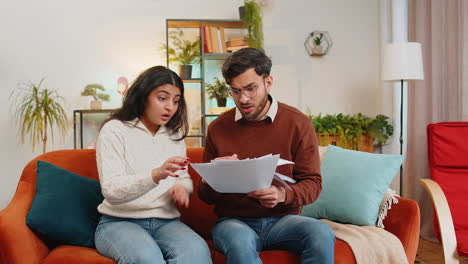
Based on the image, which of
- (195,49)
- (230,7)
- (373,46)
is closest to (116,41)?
(195,49)

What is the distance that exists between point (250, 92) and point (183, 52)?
91.9 inches

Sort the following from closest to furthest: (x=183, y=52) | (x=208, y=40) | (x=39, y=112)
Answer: (x=39, y=112) → (x=208, y=40) → (x=183, y=52)

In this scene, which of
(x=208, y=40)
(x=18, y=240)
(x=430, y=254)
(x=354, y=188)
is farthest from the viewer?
(x=208, y=40)

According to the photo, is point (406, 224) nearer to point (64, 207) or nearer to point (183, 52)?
point (64, 207)

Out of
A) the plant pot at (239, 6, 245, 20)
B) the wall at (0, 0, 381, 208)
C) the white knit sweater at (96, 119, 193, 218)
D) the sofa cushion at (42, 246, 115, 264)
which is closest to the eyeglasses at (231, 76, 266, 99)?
the white knit sweater at (96, 119, 193, 218)

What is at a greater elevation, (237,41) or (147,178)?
(237,41)

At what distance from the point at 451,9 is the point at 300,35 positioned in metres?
1.46

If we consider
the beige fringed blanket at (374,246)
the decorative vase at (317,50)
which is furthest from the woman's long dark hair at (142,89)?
the decorative vase at (317,50)

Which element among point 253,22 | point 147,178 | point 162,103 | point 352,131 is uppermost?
point 253,22

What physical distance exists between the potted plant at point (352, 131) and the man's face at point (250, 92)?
2.02 metres

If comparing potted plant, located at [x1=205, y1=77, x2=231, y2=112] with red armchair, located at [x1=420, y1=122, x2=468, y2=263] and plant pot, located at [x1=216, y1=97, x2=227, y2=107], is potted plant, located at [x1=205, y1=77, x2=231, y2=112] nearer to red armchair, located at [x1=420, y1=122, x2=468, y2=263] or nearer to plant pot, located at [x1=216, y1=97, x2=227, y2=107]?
plant pot, located at [x1=216, y1=97, x2=227, y2=107]

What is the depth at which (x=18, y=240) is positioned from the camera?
172cm

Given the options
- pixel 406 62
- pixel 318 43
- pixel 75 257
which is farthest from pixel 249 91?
pixel 318 43

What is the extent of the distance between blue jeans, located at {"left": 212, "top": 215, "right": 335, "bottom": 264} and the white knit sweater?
0.89ft
